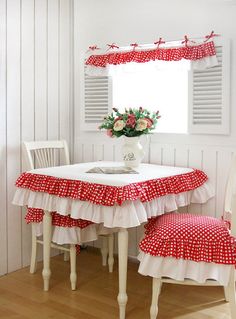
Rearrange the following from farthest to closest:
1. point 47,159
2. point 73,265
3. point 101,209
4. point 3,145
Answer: point 47,159 → point 3,145 → point 73,265 → point 101,209

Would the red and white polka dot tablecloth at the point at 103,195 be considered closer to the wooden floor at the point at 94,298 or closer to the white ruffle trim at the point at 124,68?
the wooden floor at the point at 94,298

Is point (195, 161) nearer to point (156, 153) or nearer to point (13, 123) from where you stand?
point (156, 153)

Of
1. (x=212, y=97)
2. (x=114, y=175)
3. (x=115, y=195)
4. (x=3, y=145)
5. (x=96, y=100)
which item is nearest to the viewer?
(x=115, y=195)

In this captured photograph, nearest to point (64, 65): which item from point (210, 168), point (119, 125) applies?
point (119, 125)

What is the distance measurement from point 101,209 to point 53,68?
5.01ft

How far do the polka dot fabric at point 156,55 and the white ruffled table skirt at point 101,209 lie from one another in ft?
2.97

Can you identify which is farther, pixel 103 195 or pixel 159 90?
pixel 159 90

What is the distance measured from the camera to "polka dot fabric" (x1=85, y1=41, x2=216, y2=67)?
122 inches

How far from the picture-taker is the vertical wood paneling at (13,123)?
324cm

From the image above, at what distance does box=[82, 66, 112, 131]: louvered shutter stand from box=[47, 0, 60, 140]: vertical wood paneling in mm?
246

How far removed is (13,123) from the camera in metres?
3.31

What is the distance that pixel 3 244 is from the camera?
3.26m

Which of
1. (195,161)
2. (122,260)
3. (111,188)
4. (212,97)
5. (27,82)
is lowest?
(122,260)

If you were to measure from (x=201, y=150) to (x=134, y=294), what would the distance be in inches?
43.4
